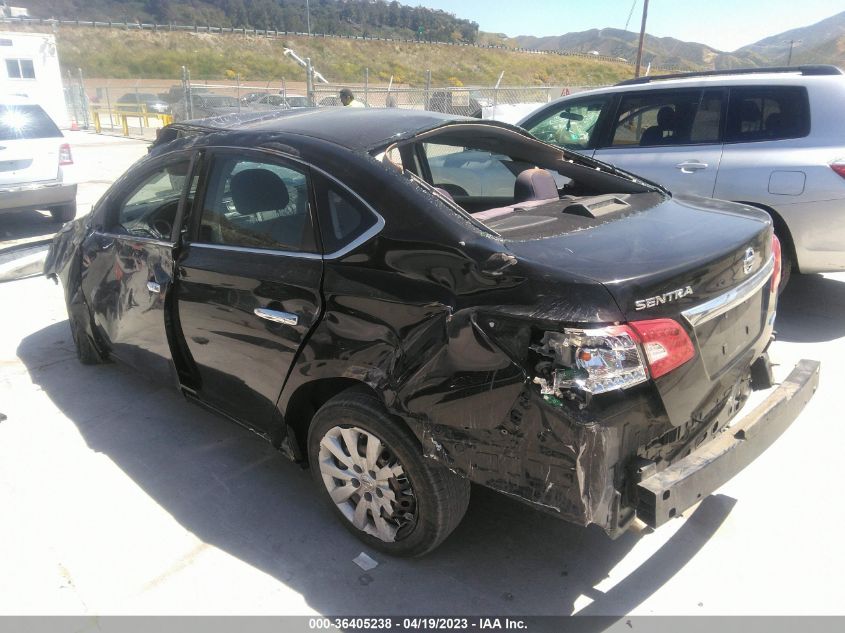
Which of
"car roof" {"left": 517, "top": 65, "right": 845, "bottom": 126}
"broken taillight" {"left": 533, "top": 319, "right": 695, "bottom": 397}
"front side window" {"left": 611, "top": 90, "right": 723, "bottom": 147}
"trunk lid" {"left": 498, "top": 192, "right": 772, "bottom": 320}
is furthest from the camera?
"front side window" {"left": 611, "top": 90, "right": 723, "bottom": 147}

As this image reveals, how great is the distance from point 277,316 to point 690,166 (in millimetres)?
3845

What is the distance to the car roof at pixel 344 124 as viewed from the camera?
9.30 feet

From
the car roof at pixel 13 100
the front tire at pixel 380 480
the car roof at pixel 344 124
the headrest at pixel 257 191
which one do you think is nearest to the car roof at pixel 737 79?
the car roof at pixel 344 124

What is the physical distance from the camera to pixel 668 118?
5.51 metres

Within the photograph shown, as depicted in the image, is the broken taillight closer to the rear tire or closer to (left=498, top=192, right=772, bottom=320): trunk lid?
(left=498, top=192, right=772, bottom=320): trunk lid

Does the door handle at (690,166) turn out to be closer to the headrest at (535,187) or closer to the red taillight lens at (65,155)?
the headrest at (535,187)

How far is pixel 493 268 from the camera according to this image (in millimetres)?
2180

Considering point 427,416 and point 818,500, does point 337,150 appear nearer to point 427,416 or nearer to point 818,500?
point 427,416

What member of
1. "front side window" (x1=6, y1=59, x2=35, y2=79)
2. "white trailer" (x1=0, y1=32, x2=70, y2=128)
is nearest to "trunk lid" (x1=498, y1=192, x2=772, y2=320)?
"white trailer" (x1=0, y1=32, x2=70, y2=128)

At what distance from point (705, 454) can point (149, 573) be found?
7.38 ft

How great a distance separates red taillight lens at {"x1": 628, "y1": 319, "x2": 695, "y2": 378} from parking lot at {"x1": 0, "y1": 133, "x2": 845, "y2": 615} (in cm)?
99

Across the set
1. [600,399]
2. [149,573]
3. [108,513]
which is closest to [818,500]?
[600,399]

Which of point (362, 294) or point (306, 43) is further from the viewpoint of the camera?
point (306, 43)

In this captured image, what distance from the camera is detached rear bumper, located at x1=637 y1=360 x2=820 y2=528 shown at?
2084mm
